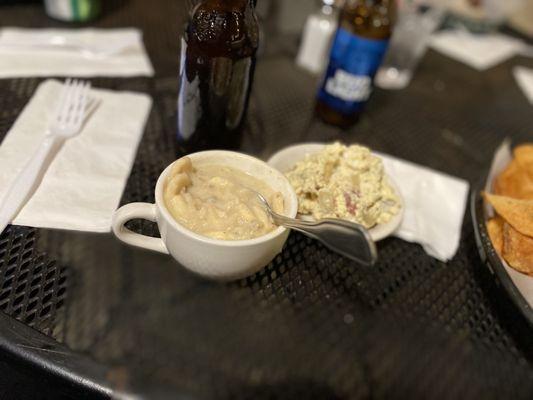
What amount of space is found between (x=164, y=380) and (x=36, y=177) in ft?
1.04

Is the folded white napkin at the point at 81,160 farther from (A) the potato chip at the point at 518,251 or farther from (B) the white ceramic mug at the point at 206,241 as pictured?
(A) the potato chip at the point at 518,251

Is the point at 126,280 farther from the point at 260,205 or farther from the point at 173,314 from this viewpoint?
the point at 260,205

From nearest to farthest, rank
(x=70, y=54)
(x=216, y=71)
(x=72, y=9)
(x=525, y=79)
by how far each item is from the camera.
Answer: (x=216, y=71)
(x=70, y=54)
(x=72, y=9)
(x=525, y=79)

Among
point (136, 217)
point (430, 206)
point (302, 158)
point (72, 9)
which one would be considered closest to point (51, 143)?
point (136, 217)

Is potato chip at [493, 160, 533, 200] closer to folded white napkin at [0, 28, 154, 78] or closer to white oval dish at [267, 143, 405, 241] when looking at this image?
white oval dish at [267, 143, 405, 241]

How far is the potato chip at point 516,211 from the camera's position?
1.88ft

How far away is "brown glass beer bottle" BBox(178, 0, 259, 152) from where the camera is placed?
1.75 feet


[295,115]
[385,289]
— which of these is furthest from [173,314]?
[295,115]

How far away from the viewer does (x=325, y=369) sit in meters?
0.50

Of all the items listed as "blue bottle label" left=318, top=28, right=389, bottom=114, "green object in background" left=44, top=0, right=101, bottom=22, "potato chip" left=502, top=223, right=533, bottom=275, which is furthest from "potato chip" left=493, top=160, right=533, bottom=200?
"green object in background" left=44, top=0, right=101, bottom=22

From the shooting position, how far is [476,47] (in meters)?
1.36

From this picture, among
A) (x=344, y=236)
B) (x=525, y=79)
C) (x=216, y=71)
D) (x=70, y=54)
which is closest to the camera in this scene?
→ (x=344, y=236)

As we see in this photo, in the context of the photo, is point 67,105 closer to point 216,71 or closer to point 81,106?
point 81,106

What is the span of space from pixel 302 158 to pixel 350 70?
23 cm
